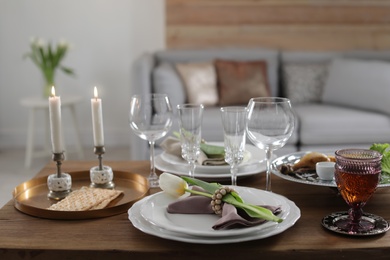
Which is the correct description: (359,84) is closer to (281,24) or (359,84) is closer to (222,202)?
(281,24)

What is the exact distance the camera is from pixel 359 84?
3.70m

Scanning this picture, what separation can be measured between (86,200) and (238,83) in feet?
7.61

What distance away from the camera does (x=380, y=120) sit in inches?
134

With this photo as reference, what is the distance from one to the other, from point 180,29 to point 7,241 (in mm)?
3160

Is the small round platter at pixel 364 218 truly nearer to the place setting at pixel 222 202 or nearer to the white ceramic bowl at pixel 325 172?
the place setting at pixel 222 202

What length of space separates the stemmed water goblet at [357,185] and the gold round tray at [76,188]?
52 cm

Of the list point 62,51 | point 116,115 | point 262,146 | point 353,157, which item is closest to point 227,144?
point 262,146

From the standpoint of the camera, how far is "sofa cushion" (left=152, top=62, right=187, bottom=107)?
138 inches

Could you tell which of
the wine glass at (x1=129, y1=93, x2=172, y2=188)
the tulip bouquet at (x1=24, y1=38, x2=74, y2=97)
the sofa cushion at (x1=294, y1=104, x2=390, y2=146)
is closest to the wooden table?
the wine glass at (x1=129, y1=93, x2=172, y2=188)

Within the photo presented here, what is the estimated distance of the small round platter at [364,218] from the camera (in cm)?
131

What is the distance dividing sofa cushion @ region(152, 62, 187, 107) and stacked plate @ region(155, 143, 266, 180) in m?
1.60

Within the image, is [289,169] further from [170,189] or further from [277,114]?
[170,189]

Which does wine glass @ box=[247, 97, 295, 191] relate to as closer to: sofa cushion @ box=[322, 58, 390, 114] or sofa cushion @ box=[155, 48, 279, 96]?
sofa cushion @ box=[322, 58, 390, 114]

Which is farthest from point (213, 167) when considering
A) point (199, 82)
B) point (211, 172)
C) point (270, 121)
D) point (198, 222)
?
point (199, 82)
